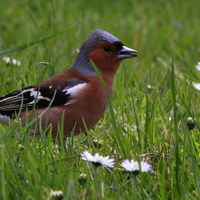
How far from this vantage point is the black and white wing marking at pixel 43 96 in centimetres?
306

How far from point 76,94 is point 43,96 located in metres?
0.32

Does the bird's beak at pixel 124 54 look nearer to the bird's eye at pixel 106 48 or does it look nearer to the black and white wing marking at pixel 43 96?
the bird's eye at pixel 106 48

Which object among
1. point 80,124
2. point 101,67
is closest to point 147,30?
point 101,67

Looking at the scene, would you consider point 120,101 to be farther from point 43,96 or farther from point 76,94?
point 43,96

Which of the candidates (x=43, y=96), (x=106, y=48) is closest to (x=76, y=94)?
(x=43, y=96)

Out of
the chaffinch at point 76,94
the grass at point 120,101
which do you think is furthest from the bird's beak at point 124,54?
the grass at point 120,101

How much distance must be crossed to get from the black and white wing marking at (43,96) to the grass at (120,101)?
24 cm

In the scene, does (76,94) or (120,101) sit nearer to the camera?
(76,94)

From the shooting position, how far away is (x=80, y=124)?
2.96 meters

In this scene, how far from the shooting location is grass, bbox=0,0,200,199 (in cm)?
190

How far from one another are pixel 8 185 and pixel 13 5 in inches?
224

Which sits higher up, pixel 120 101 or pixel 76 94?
pixel 76 94

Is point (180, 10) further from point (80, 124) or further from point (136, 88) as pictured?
point (80, 124)

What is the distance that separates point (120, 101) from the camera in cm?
365
